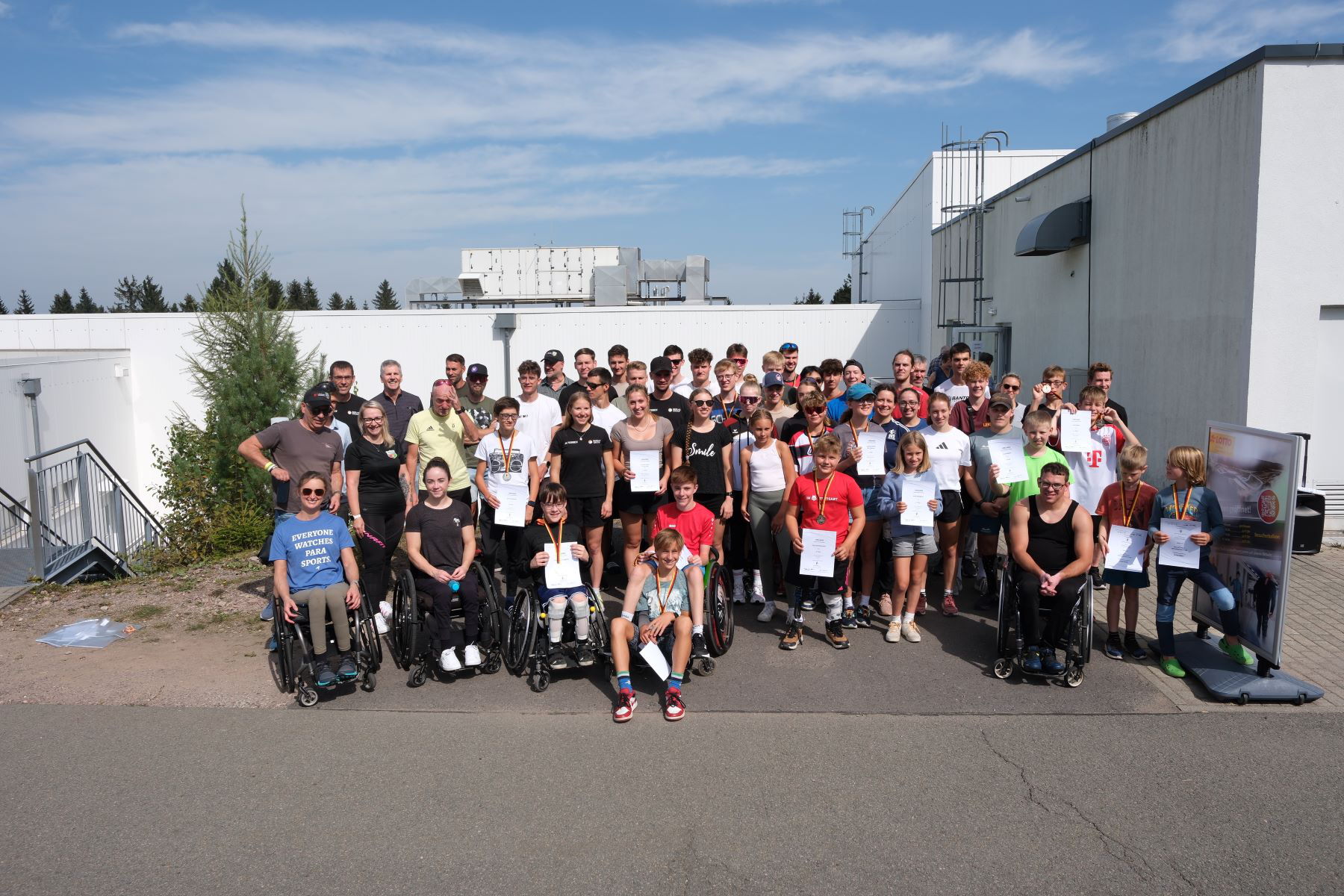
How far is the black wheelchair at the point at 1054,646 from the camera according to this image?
5891 millimetres

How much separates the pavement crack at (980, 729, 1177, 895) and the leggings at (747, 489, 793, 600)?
8.33ft

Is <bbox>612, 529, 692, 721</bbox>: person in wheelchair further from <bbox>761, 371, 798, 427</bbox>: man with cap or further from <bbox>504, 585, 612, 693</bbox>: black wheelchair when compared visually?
<bbox>761, 371, 798, 427</bbox>: man with cap

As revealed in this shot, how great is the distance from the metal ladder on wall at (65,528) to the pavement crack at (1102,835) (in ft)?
26.8

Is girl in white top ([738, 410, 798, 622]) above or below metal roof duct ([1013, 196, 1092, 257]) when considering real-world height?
below

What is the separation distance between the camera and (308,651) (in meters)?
5.83

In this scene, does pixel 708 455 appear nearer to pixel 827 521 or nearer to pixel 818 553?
pixel 827 521

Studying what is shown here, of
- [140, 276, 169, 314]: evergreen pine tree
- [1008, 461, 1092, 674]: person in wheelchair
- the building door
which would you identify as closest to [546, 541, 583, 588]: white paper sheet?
[1008, 461, 1092, 674]: person in wheelchair

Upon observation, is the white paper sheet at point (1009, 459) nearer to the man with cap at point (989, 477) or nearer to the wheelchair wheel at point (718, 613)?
the man with cap at point (989, 477)

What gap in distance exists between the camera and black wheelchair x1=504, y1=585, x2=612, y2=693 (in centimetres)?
613

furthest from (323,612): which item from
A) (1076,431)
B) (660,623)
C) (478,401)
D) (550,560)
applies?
(1076,431)

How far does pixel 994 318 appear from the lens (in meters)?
16.7

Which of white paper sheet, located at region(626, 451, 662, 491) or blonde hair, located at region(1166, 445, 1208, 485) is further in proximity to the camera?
white paper sheet, located at region(626, 451, 662, 491)

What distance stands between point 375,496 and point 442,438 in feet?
2.37

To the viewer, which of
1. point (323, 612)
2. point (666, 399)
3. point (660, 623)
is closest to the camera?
point (660, 623)
